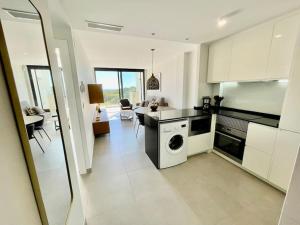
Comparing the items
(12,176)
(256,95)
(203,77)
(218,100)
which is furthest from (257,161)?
(12,176)

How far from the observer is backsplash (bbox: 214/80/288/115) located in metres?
2.22

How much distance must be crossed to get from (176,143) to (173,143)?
0.06 meters

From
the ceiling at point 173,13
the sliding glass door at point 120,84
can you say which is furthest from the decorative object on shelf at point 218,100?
the sliding glass door at point 120,84

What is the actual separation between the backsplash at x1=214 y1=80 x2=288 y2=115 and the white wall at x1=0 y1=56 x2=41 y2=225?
323cm

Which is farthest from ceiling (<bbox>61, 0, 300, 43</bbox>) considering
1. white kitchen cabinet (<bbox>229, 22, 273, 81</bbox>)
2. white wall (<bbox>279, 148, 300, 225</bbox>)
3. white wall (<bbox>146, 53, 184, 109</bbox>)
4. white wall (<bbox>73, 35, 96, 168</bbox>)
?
white wall (<bbox>146, 53, 184, 109</bbox>)

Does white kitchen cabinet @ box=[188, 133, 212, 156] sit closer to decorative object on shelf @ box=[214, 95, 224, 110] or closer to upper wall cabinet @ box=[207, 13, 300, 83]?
decorative object on shelf @ box=[214, 95, 224, 110]

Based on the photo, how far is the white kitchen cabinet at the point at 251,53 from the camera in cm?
205

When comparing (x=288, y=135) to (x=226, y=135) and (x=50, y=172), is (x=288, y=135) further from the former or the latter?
(x=50, y=172)

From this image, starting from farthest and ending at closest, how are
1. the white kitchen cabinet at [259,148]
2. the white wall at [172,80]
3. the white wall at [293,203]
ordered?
the white wall at [172,80], the white kitchen cabinet at [259,148], the white wall at [293,203]

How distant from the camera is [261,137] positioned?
2.01 meters

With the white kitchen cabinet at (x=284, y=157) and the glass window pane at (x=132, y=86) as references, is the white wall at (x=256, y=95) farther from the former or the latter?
the glass window pane at (x=132, y=86)

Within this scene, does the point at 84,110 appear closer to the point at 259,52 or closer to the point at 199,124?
the point at 199,124

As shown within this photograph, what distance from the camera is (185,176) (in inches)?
88.3

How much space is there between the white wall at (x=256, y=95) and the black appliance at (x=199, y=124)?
822 mm
